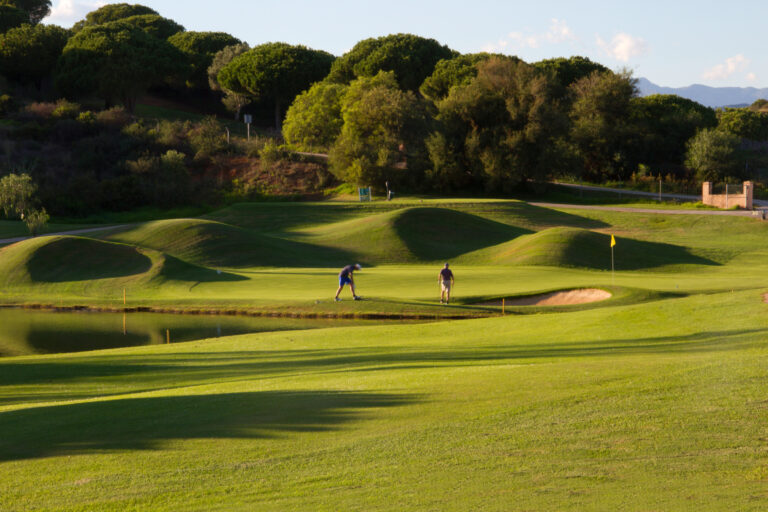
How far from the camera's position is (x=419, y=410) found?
11555mm

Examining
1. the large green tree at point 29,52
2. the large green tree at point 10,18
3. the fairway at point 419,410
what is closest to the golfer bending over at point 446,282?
the fairway at point 419,410

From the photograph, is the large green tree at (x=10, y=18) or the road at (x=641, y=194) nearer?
the road at (x=641, y=194)

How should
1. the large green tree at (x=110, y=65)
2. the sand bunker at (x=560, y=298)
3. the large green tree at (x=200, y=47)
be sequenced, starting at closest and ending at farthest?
the sand bunker at (x=560, y=298)
the large green tree at (x=110, y=65)
the large green tree at (x=200, y=47)

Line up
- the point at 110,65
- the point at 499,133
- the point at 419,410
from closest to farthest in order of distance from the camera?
the point at 419,410
the point at 499,133
the point at 110,65

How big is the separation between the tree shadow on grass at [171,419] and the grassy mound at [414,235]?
35.5 m

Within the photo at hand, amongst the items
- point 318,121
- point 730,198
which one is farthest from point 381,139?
point 730,198

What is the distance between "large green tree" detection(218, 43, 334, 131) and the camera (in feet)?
356

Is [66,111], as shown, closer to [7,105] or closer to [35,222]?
[7,105]

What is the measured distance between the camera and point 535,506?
7617mm

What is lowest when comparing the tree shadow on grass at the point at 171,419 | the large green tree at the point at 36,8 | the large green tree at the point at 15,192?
the tree shadow on grass at the point at 171,419

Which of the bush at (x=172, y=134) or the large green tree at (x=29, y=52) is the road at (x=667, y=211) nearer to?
the bush at (x=172, y=134)

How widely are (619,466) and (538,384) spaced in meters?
3.97

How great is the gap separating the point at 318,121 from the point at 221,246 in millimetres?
38821

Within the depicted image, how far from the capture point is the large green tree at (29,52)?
105062 mm
